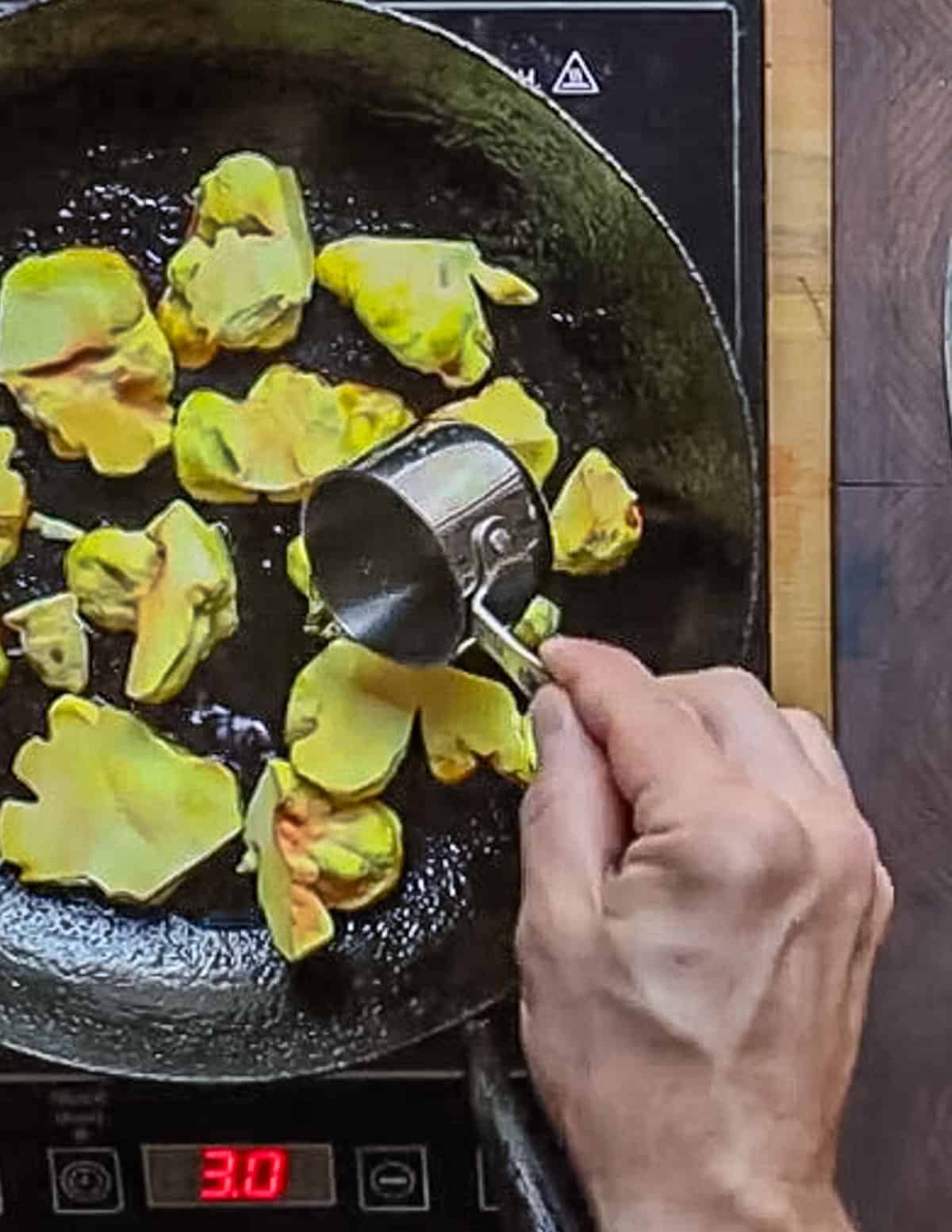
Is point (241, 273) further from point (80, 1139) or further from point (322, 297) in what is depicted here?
point (80, 1139)

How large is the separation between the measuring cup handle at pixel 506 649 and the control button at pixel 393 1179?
0.22 meters

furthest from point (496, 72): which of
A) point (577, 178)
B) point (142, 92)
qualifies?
point (142, 92)

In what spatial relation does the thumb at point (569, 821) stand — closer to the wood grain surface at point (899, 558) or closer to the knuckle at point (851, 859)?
the knuckle at point (851, 859)

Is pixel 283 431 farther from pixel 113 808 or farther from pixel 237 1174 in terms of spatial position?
pixel 237 1174

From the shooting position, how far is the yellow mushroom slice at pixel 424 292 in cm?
93

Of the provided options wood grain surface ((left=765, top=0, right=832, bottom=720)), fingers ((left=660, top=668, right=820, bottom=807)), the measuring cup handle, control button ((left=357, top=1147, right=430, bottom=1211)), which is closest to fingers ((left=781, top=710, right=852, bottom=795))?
fingers ((left=660, top=668, right=820, bottom=807))

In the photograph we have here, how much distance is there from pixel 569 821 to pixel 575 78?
0.36m

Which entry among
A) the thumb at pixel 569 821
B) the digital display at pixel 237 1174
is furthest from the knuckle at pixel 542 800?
the digital display at pixel 237 1174

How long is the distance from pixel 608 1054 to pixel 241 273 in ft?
1.25

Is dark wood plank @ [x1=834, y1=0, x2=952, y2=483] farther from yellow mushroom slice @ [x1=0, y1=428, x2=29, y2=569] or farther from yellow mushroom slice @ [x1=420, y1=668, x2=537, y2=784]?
yellow mushroom slice @ [x1=0, y1=428, x2=29, y2=569]

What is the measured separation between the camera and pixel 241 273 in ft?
3.05

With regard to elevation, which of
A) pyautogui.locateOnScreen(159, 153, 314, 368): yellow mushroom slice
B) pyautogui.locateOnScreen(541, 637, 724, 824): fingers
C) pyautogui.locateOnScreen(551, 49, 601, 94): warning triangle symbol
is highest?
pyautogui.locateOnScreen(551, 49, 601, 94): warning triangle symbol

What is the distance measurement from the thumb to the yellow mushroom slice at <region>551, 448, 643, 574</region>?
224 millimetres

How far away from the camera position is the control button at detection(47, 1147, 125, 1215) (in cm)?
97
